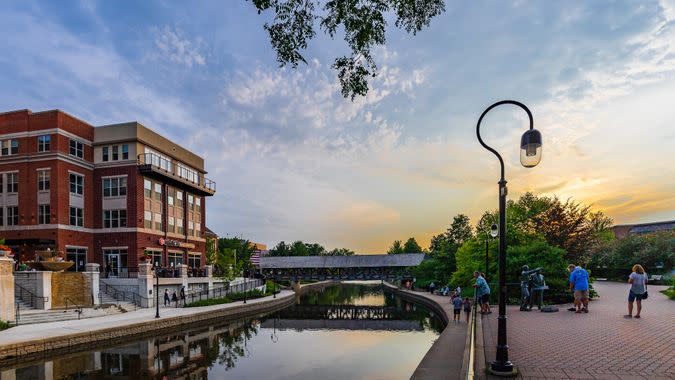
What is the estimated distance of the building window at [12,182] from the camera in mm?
36156

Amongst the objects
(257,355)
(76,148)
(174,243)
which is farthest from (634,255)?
(76,148)

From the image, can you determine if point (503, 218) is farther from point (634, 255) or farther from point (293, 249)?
point (293, 249)

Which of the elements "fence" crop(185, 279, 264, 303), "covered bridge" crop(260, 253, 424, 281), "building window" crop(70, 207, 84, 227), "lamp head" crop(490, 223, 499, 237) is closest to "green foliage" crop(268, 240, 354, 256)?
"covered bridge" crop(260, 253, 424, 281)

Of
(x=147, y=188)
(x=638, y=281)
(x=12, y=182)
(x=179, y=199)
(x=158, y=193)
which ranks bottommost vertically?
(x=638, y=281)

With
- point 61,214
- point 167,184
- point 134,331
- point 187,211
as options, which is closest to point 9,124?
point 61,214

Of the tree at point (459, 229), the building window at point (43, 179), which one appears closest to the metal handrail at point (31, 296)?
the building window at point (43, 179)

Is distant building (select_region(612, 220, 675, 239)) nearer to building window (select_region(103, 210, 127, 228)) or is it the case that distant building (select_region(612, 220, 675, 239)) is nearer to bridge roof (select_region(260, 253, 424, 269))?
bridge roof (select_region(260, 253, 424, 269))

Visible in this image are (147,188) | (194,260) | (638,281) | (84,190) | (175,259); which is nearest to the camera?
(638,281)

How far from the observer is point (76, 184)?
37.1 meters

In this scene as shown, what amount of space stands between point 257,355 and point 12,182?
31.0 meters

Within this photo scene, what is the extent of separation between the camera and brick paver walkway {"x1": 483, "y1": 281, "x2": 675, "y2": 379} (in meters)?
8.51

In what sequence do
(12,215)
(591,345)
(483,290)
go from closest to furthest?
(591,345), (483,290), (12,215)

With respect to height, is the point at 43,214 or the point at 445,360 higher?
the point at 43,214

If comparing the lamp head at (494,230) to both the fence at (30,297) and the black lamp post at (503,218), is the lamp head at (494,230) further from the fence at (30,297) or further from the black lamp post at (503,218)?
the fence at (30,297)
